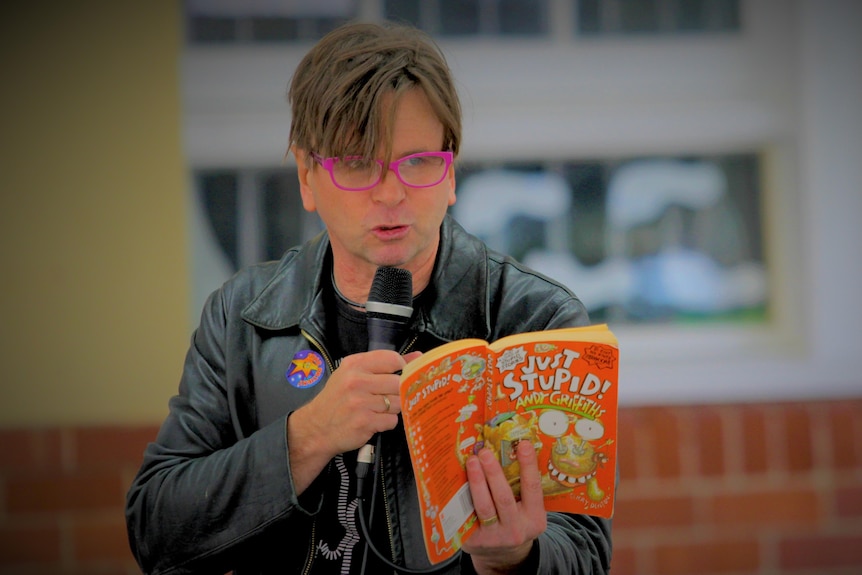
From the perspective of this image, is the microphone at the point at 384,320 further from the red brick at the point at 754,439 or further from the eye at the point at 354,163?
the red brick at the point at 754,439

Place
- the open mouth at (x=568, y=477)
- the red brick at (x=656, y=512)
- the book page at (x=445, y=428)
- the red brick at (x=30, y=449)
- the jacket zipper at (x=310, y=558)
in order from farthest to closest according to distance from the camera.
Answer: the red brick at (x=656, y=512)
the red brick at (x=30, y=449)
the jacket zipper at (x=310, y=558)
the open mouth at (x=568, y=477)
the book page at (x=445, y=428)

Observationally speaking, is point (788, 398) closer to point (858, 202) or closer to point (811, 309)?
point (811, 309)

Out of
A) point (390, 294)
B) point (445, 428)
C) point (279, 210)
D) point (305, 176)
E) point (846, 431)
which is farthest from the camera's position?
point (279, 210)

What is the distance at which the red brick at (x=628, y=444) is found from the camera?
322 centimetres

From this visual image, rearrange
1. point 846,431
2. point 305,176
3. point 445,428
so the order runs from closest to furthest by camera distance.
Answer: point 445,428, point 305,176, point 846,431

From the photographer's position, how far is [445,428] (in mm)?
1224

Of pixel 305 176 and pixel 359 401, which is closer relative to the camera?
pixel 359 401

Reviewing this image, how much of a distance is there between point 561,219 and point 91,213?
165 cm

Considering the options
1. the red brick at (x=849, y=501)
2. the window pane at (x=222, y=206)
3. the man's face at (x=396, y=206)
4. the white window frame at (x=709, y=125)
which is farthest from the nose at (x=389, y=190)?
the red brick at (x=849, y=501)

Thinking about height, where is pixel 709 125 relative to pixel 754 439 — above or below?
above

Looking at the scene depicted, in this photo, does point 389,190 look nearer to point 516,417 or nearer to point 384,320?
point 384,320

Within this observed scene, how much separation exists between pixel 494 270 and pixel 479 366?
0.33 m

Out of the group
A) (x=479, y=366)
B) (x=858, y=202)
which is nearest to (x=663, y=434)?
(x=858, y=202)

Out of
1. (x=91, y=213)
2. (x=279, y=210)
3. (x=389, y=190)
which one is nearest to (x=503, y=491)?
(x=389, y=190)
